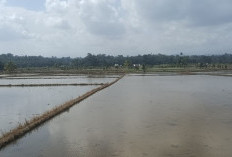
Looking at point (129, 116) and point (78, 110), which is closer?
point (129, 116)

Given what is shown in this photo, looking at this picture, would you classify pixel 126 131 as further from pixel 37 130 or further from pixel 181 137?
pixel 37 130

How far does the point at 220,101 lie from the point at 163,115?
18.1ft

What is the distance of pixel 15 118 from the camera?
12914mm

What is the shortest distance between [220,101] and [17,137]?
38.0 ft

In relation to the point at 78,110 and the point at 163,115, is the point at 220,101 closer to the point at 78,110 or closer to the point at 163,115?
the point at 163,115

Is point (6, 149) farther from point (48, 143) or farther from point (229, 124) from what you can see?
point (229, 124)

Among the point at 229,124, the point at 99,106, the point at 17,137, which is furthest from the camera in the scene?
the point at 99,106

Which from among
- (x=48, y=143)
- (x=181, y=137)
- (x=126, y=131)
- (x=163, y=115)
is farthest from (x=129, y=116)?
(x=48, y=143)

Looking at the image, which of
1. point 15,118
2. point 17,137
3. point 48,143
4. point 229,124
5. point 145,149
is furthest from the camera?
point 15,118

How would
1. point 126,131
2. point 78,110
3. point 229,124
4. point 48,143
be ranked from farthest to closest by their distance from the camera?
1. point 78,110
2. point 229,124
3. point 126,131
4. point 48,143

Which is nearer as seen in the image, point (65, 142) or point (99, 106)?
point (65, 142)

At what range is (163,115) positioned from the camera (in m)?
13.2

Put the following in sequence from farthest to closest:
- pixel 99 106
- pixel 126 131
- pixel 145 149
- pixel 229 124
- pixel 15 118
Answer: pixel 99 106, pixel 15 118, pixel 229 124, pixel 126 131, pixel 145 149

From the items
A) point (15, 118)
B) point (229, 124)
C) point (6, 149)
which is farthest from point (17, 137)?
point (229, 124)
